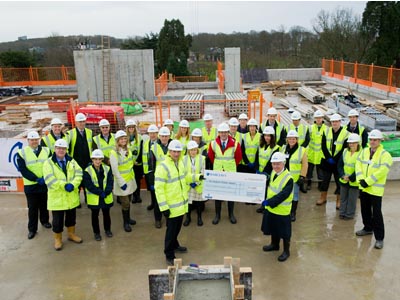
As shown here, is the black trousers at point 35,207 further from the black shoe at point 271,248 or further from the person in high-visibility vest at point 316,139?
the person in high-visibility vest at point 316,139

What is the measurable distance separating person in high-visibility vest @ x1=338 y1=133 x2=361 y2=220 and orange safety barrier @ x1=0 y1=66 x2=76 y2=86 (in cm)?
2295

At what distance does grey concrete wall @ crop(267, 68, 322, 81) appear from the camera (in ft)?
90.3

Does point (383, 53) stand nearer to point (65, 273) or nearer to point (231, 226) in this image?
point (231, 226)

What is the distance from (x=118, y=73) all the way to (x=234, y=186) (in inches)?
583

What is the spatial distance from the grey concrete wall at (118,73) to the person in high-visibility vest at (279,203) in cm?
1488

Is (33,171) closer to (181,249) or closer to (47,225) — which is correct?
(47,225)

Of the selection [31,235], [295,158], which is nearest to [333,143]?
[295,158]

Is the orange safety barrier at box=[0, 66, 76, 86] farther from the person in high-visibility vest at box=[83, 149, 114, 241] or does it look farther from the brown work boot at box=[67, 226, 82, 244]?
the person in high-visibility vest at box=[83, 149, 114, 241]

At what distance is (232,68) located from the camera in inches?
834

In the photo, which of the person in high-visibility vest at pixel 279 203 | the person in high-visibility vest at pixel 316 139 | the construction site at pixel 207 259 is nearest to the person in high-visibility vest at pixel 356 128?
the person in high-visibility vest at pixel 316 139

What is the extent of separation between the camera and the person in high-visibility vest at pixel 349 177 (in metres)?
6.55

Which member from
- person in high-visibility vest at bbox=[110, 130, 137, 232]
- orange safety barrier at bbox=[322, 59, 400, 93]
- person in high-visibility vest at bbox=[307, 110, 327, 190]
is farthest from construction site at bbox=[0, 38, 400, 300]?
orange safety barrier at bbox=[322, 59, 400, 93]

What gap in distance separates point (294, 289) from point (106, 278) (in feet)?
8.93

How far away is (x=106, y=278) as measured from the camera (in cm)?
550
